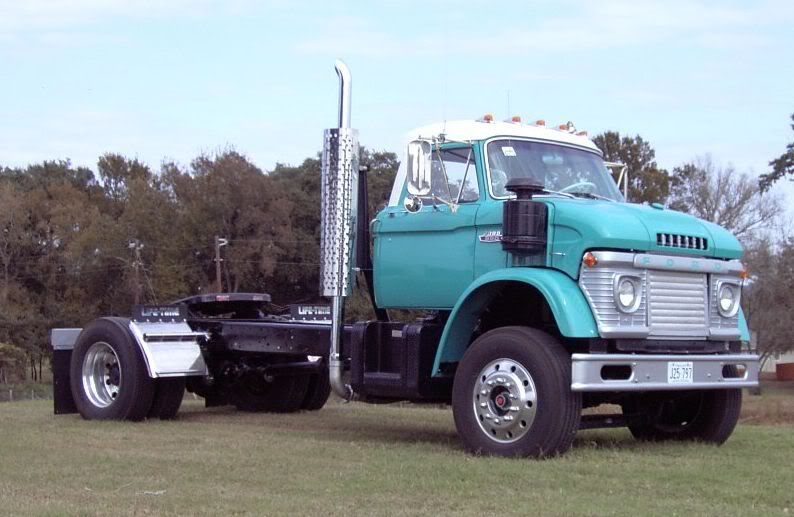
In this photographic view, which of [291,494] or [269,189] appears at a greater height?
[269,189]

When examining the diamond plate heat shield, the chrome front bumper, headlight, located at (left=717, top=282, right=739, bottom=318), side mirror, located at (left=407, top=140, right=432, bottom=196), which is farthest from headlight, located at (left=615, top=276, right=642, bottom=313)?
the diamond plate heat shield

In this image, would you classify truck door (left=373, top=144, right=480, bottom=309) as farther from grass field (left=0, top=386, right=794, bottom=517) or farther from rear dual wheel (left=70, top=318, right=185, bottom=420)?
rear dual wheel (left=70, top=318, right=185, bottom=420)

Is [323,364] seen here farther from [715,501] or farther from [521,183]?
[715,501]

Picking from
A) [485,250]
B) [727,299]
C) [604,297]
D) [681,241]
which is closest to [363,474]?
[604,297]

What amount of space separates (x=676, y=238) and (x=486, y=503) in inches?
124

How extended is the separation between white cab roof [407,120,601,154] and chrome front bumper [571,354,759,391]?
237 centimetres

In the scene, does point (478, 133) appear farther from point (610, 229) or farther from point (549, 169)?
point (610, 229)

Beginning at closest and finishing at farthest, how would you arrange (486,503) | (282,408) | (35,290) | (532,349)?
(486,503) → (532,349) → (282,408) → (35,290)

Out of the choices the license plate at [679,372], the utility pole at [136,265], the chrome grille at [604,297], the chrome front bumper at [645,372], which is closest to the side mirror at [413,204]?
the chrome grille at [604,297]

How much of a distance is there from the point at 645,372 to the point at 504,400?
105 cm

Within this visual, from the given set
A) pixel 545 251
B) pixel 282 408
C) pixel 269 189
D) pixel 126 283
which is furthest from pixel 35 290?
pixel 545 251

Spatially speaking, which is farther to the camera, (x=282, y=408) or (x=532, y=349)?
(x=282, y=408)

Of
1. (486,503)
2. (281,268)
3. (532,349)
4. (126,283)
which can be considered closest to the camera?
(486,503)

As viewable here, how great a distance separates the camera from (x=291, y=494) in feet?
23.4
